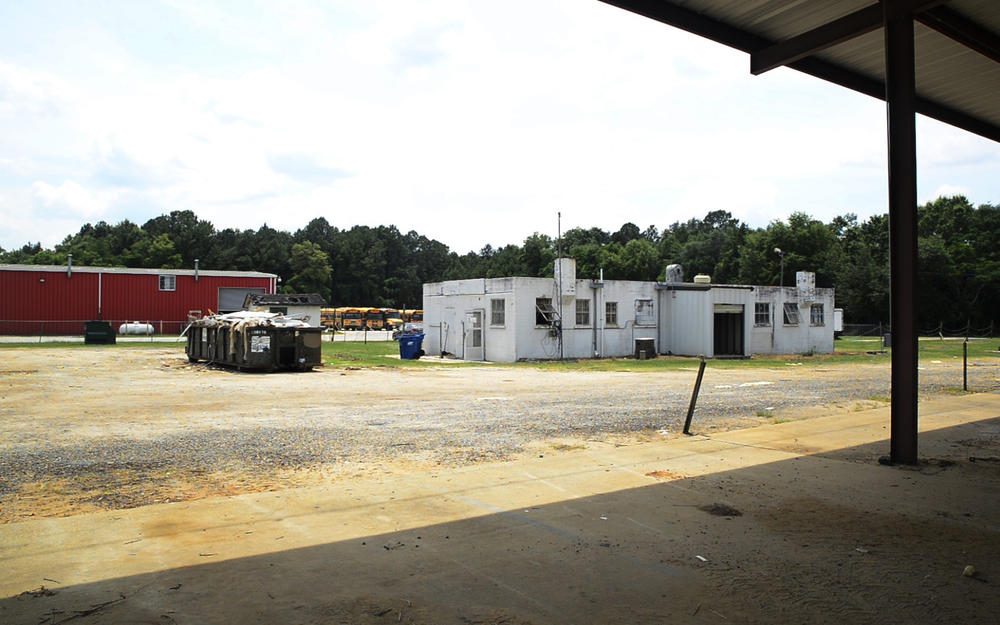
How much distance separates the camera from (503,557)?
4.77m

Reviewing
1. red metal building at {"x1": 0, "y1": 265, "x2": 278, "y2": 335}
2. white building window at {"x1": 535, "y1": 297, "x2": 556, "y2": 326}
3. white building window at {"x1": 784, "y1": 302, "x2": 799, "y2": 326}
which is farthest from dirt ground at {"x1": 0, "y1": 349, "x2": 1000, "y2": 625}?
red metal building at {"x1": 0, "y1": 265, "x2": 278, "y2": 335}

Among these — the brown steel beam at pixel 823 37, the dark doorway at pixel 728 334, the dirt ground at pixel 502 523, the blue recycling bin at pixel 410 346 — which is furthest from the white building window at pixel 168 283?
the brown steel beam at pixel 823 37

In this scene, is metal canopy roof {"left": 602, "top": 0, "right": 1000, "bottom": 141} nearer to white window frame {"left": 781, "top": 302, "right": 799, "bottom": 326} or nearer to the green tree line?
white window frame {"left": 781, "top": 302, "right": 799, "bottom": 326}

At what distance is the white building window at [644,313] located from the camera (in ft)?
103

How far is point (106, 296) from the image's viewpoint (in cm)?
4616

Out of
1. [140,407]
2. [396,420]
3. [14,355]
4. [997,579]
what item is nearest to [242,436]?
[396,420]

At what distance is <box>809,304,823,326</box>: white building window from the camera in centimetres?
3591

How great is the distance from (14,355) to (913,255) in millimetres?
31111

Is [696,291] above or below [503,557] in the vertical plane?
above

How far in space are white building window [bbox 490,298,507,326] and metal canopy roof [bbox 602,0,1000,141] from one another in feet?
60.8

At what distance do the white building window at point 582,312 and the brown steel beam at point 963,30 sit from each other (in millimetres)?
20713

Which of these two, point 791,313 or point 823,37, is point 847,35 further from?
point 791,313

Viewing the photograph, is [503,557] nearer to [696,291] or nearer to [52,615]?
[52,615]

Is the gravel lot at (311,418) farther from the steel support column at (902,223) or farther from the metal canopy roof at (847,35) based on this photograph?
the metal canopy roof at (847,35)
